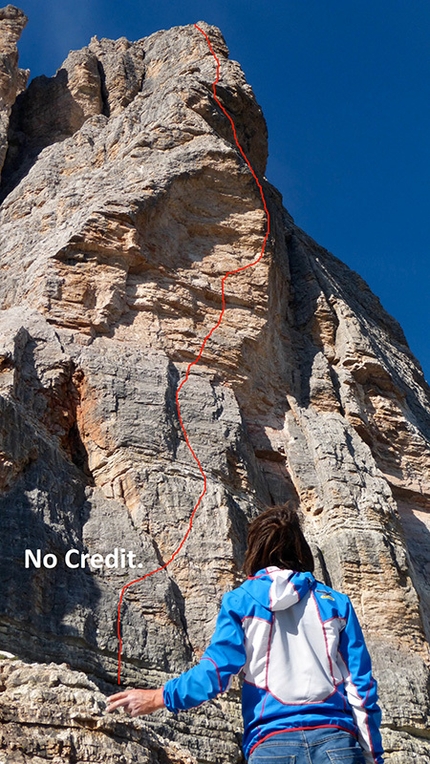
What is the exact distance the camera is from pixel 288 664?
429 cm

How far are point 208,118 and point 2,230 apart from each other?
5.26 metres

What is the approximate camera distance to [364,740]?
13.7 feet

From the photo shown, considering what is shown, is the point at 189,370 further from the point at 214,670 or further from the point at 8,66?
the point at 8,66

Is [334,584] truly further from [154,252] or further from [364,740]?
[364,740]

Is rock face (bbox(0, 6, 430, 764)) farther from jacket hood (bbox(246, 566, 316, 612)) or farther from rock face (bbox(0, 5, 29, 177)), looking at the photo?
jacket hood (bbox(246, 566, 316, 612))

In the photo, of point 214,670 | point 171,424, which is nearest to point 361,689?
point 214,670

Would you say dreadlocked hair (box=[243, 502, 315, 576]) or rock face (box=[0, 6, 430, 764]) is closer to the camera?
dreadlocked hair (box=[243, 502, 315, 576])

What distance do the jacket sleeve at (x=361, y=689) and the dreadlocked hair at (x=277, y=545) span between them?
349mm

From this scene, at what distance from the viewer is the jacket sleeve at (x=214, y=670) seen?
4.21m

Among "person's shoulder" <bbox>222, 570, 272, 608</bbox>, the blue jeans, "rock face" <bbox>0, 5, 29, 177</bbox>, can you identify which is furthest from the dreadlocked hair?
"rock face" <bbox>0, 5, 29, 177</bbox>

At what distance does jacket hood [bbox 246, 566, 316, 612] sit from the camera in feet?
14.2

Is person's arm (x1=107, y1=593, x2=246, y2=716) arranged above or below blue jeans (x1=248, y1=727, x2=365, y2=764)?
above

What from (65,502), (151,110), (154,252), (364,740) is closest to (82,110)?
(151,110)

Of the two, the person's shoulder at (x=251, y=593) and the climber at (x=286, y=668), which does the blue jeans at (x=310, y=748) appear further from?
the person's shoulder at (x=251, y=593)
